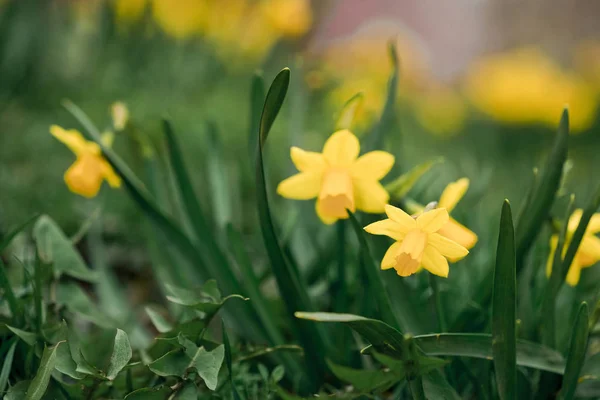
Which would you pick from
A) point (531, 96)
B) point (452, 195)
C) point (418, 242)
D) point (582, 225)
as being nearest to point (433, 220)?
point (418, 242)

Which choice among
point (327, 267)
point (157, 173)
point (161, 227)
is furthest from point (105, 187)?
point (327, 267)

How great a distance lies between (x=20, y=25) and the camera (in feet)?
7.26

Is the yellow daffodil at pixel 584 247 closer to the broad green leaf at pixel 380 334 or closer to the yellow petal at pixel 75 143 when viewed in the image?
the broad green leaf at pixel 380 334

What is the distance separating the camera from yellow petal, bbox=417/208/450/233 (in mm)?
660

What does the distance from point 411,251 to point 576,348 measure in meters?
0.26

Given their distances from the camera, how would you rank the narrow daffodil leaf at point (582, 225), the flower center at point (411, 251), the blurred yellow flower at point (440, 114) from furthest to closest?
the blurred yellow flower at point (440, 114)
the narrow daffodil leaf at point (582, 225)
the flower center at point (411, 251)

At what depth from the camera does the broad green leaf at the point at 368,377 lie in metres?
0.66

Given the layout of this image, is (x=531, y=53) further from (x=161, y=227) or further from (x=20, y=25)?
(x=161, y=227)

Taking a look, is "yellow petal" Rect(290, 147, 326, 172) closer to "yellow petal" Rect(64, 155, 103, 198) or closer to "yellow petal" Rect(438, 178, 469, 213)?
"yellow petal" Rect(438, 178, 469, 213)

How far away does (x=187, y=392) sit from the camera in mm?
724

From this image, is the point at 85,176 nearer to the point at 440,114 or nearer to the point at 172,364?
the point at 172,364

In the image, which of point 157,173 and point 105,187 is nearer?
point 157,173

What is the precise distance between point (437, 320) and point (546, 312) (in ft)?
0.51

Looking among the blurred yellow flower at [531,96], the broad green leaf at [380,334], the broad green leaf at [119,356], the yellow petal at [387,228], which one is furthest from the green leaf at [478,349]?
the blurred yellow flower at [531,96]
